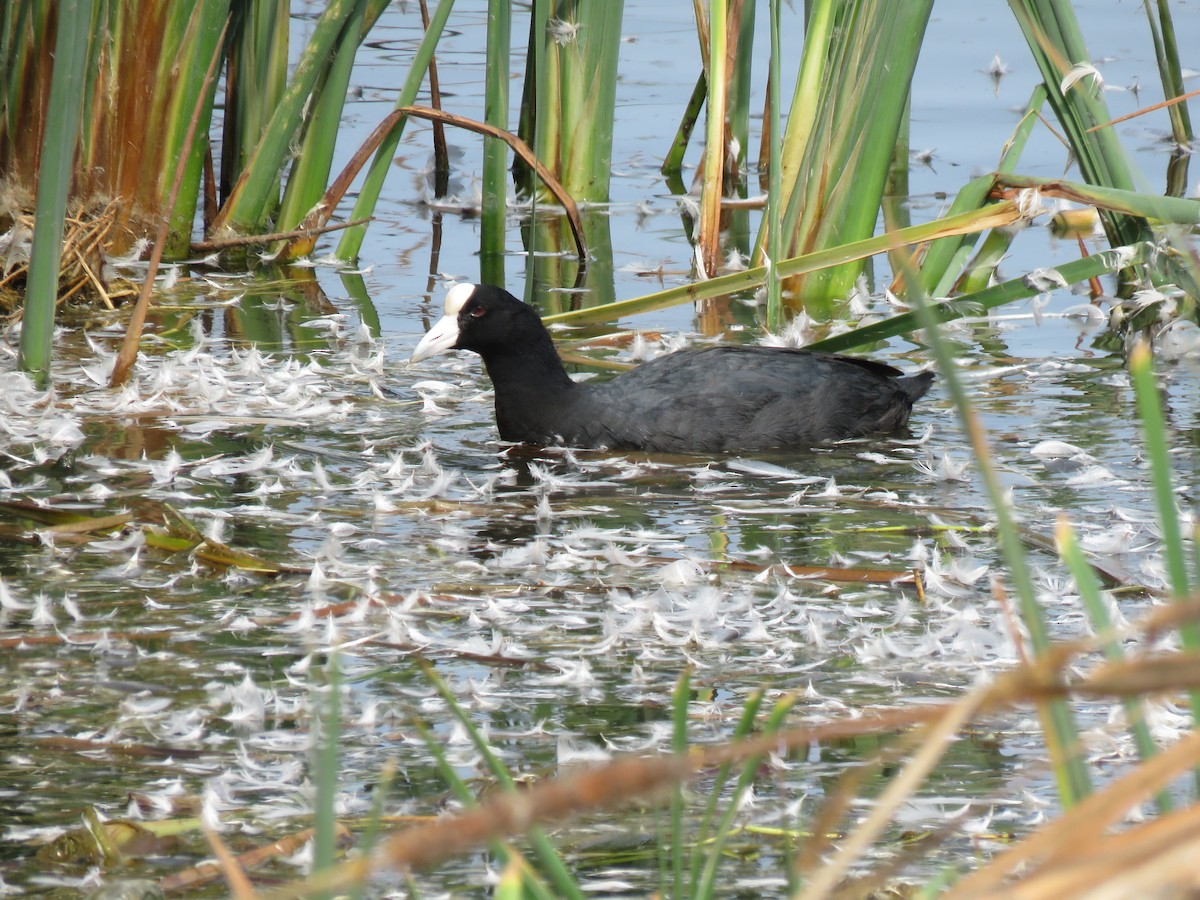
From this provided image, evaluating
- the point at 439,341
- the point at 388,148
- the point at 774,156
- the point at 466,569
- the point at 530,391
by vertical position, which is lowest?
the point at 466,569

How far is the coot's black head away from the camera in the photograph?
5.94m

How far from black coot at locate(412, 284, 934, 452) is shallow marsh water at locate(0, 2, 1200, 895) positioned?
0.39 feet

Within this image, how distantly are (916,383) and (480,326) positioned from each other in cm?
156

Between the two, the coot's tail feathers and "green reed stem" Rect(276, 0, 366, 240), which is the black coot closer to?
the coot's tail feathers

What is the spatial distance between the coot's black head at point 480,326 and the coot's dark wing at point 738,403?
1.13ft

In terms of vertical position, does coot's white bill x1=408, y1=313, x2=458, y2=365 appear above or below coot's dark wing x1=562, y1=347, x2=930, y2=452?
above

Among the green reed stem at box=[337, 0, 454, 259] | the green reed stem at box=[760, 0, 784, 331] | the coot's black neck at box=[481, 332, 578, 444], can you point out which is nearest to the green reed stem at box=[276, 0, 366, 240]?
the green reed stem at box=[337, 0, 454, 259]

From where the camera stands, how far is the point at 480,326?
19.5 feet

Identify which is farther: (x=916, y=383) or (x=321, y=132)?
(x=321, y=132)

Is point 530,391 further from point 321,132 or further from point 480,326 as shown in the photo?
point 321,132

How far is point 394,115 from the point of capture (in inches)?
296

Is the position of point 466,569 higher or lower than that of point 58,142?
lower

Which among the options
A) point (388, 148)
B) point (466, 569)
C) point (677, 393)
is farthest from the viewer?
point (388, 148)

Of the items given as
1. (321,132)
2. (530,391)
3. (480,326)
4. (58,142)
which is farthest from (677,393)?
(321,132)
